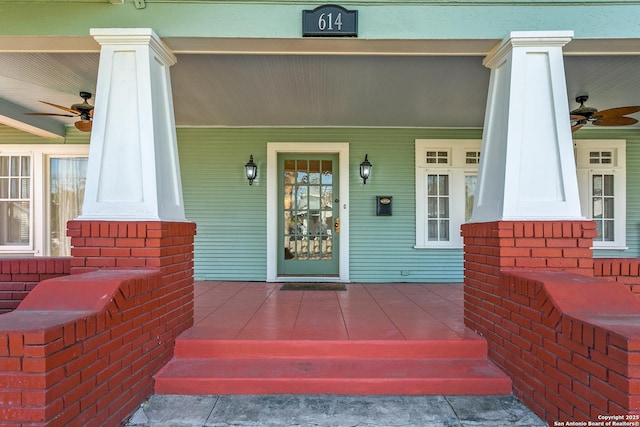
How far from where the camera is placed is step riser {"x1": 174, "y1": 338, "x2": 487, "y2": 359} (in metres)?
2.44

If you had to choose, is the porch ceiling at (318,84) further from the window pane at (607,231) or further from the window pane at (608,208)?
the window pane at (607,231)

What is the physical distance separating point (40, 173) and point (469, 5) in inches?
230

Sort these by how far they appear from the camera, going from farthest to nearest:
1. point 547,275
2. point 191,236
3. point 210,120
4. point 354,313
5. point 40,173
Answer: point 40,173
point 210,120
point 354,313
point 191,236
point 547,275

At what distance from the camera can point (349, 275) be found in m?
5.06

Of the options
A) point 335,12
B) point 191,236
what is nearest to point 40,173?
point 191,236

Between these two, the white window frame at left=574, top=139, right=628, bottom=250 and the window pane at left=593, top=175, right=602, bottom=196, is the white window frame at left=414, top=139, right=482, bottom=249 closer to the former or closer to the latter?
the white window frame at left=574, top=139, right=628, bottom=250

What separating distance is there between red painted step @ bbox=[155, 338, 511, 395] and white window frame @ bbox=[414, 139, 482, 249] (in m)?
2.78

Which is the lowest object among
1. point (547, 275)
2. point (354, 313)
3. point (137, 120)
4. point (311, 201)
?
point (354, 313)

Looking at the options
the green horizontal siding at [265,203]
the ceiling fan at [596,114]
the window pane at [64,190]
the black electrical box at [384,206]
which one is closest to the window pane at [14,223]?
the window pane at [64,190]

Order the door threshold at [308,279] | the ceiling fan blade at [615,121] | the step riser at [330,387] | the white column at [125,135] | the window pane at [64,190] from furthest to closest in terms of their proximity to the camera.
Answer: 1. the window pane at [64,190]
2. the door threshold at [308,279]
3. the ceiling fan blade at [615,121]
4. the white column at [125,135]
5. the step riser at [330,387]

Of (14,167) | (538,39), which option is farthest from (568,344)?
(14,167)

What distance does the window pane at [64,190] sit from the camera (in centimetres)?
531

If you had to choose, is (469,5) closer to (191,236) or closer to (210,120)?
(191,236)

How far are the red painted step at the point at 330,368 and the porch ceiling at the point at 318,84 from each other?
85.9 inches
